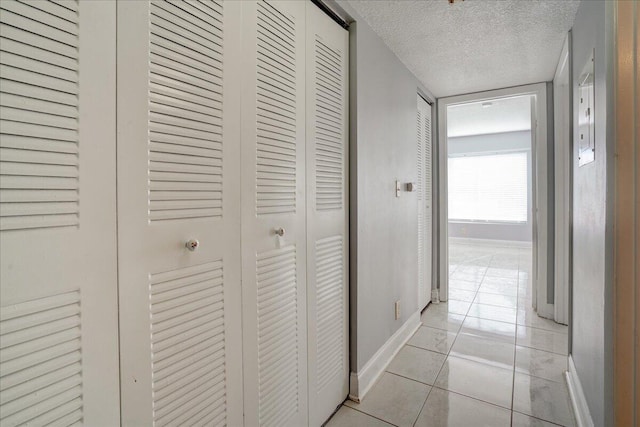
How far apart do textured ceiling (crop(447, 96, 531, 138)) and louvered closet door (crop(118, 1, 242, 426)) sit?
3818mm

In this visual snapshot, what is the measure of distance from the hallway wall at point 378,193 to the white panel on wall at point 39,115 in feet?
4.48

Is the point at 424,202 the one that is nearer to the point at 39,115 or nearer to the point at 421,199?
the point at 421,199

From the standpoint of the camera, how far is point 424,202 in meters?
3.21

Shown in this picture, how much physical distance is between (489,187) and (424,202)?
5.04 metres

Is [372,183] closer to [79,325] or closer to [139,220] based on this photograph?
[139,220]


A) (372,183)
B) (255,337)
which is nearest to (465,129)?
(372,183)

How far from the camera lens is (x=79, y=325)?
2.28ft

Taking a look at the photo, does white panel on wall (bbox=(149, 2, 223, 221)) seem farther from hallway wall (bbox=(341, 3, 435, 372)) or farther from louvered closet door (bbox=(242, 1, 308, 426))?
A: hallway wall (bbox=(341, 3, 435, 372))

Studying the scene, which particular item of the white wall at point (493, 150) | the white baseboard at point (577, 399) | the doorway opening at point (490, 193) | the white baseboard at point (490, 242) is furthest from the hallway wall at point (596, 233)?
the white baseboard at point (490, 242)

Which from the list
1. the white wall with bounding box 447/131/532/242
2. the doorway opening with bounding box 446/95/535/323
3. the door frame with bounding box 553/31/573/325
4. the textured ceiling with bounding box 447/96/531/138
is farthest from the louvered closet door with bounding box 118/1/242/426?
the white wall with bounding box 447/131/532/242

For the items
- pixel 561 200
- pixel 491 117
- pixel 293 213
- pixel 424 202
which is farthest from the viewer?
pixel 491 117

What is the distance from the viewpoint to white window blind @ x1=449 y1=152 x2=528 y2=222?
6.86 m

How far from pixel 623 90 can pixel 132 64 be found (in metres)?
1.43

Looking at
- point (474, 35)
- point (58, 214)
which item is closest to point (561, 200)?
point (474, 35)
